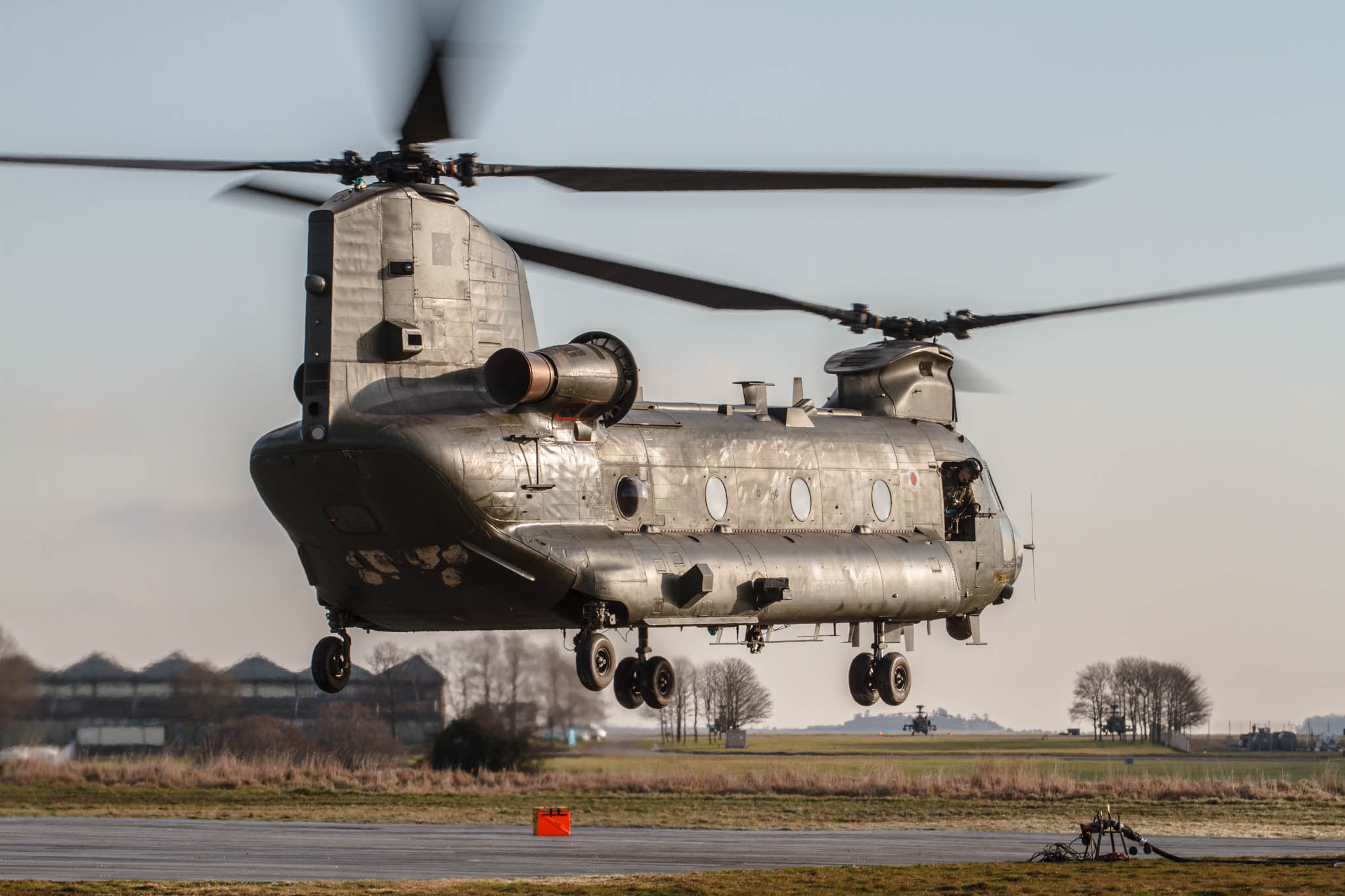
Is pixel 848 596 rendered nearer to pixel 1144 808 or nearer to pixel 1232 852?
pixel 1232 852

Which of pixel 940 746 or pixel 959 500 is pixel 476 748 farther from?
pixel 940 746

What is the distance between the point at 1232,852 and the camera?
42.5 meters

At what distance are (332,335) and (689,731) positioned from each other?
63763 mm

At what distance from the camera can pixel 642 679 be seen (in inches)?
955

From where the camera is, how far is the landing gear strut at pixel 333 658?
23844 mm

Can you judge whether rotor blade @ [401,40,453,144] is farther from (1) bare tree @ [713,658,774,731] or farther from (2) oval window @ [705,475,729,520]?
(1) bare tree @ [713,658,774,731]

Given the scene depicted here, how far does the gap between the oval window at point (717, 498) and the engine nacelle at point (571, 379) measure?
2551 millimetres

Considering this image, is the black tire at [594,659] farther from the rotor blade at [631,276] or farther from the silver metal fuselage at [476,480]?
the rotor blade at [631,276]

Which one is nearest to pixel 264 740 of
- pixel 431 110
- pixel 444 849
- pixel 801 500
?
pixel 444 849

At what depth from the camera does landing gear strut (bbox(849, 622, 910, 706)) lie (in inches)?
1158

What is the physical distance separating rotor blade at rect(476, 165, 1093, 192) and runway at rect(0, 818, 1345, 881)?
19.1 m

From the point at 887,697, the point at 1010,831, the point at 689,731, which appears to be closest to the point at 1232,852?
the point at 1010,831

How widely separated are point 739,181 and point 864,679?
1101 cm

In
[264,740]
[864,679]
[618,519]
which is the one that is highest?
[618,519]
